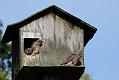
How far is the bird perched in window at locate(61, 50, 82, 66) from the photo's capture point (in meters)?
13.3

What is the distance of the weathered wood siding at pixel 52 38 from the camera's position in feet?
43.7

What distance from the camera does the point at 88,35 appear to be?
1432cm

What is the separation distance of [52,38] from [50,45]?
0.21m

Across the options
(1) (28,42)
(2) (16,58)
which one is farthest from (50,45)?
(2) (16,58)

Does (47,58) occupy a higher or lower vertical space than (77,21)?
lower

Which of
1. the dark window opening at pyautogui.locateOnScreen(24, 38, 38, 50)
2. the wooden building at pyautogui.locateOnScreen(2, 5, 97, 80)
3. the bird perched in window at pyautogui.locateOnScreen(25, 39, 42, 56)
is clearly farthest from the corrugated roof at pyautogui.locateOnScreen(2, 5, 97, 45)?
the bird perched in window at pyautogui.locateOnScreen(25, 39, 42, 56)

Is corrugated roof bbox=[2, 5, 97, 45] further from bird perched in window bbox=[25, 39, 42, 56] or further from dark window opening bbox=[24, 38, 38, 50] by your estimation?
bird perched in window bbox=[25, 39, 42, 56]

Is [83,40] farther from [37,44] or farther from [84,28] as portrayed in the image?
[37,44]

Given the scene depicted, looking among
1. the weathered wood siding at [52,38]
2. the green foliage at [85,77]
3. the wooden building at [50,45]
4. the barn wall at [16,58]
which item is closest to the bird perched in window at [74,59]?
the wooden building at [50,45]

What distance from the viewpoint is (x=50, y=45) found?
13.5m

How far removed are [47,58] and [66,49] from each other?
54cm

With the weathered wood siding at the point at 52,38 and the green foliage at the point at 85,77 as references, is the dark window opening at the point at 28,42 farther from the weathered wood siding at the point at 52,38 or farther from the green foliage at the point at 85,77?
the green foliage at the point at 85,77

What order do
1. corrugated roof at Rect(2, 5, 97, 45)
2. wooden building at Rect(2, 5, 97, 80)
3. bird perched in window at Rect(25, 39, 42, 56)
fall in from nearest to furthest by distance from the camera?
wooden building at Rect(2, 5, 97, 80), bird perched in window at Rect(25, 39, 42, 56), corrugated roof at Rect(2, 5, 97, 45)

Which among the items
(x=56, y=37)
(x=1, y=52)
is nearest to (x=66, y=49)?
(x=56, y=37)
